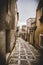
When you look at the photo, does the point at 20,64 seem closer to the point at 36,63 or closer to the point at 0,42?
the point at 36,63

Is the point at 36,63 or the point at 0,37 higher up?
the point at 0,37

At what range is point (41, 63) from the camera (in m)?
7.55

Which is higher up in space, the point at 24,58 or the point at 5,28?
the point at 5,28

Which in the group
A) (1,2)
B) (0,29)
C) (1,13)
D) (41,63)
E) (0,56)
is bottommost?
(41,63)

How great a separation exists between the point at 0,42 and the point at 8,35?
3.77 meters

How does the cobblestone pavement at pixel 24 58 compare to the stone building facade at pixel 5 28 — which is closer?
the stone building facade at pixel 5 28

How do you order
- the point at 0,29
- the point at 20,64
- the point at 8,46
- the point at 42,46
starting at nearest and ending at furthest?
the point at 0,29
the point at 20,64
the point at 8,46
the point at 42,46

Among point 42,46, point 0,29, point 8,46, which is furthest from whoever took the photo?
point 42,46

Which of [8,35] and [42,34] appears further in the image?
[42,34]

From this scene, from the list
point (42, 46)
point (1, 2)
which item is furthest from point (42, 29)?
point (1, 2)

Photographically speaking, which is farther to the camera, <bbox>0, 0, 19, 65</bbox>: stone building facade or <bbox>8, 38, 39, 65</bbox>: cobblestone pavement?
<bbox>8, 38, 39, 65</bbox>: cobblestone pavement

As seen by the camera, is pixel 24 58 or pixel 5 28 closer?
pixel 5 28

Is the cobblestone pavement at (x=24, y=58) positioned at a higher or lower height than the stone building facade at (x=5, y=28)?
lower

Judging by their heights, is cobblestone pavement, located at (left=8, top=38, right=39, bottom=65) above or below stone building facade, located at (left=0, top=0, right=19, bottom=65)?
below
